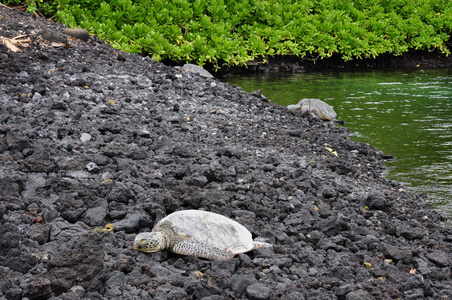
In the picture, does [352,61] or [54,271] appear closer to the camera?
[54,271]

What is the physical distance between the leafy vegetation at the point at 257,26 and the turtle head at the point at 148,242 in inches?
329

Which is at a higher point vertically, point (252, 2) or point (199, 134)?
point (252, 2)

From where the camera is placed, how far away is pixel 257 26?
15.5 m

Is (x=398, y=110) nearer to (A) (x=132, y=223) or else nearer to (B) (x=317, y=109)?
(B) (x=317, y=109)

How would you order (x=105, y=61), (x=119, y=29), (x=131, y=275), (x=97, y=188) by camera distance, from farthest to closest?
1. (x=119, y=29)
2. (x=105, y=61)
3. (x=97, y=188)
4. (x=131, y=275)

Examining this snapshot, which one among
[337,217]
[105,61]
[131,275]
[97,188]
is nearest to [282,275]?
[131,275]

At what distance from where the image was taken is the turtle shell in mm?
3186

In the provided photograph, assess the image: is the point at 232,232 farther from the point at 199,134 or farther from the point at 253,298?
the point at 199,134

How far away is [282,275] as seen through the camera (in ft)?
9.96

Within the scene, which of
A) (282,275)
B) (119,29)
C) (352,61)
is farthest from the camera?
(352,61)

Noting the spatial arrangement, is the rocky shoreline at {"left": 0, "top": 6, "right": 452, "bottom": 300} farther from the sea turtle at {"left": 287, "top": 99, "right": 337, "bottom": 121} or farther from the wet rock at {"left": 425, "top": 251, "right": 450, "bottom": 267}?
the sea turtle at {"left": 287, "top": 99, "right": 337, "bottom": 121}

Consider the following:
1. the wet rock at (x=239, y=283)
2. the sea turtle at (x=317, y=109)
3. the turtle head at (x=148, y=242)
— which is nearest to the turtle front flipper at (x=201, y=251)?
the turtle head at (x=148, y=242)

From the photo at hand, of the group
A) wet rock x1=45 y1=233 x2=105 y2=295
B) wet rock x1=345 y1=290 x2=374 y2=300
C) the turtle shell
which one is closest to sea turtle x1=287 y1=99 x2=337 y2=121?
the turtle shell

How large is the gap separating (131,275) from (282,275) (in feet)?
3.15
